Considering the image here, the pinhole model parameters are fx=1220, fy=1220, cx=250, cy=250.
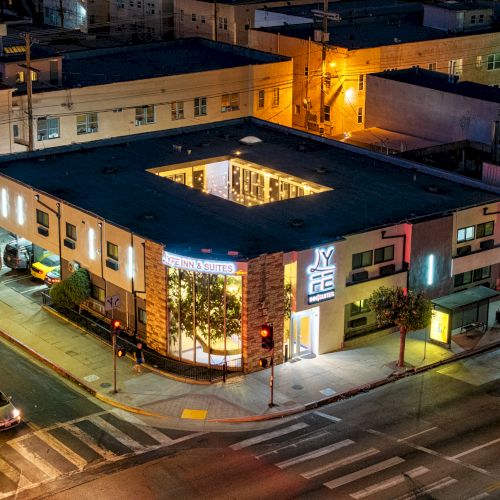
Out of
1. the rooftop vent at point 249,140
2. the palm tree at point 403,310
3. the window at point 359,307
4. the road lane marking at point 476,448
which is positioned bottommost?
the road lane marking at point 476,448

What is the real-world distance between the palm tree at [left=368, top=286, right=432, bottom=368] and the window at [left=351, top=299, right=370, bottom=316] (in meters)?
3.00

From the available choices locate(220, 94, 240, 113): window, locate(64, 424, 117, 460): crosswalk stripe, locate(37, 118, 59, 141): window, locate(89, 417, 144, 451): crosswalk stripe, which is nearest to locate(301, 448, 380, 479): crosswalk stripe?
locate(89, 417, 144, 451): crosswalk stripe

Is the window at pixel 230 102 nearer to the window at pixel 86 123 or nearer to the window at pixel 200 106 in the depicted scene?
the window at pixel 200 106

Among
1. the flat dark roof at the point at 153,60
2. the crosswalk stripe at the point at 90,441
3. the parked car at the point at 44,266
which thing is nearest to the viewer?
the crosswalk stripe at the point at 90,441

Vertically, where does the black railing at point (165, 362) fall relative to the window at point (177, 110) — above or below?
below

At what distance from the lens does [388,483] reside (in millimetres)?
43969

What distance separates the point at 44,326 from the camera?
2376 inches

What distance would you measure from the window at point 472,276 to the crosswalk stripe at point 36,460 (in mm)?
24775

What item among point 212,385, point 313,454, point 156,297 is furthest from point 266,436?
point 156,297

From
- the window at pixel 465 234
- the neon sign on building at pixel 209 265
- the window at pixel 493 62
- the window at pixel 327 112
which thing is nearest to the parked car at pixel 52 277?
the neon sign on building at pixel 209 265

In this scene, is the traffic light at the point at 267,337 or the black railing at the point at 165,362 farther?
the black railing at the point at 165,362

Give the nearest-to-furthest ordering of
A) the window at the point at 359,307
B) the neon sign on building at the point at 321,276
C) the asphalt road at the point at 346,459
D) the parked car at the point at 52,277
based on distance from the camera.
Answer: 1. the asphalt road at the point at 346,459
2. the neon sign on building at the point at 321,276
3. the window at the point at 359,307
4. the parked car at the point at 52,277

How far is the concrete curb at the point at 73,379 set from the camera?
50.6 m

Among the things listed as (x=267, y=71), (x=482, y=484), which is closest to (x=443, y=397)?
(x=482, y=484)
